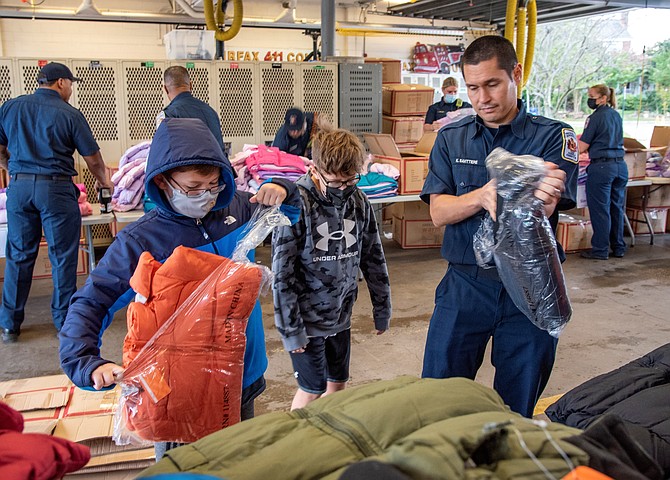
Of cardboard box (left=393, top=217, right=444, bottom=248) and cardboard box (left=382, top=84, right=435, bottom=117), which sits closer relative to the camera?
cardboard box (left=393, top=217, right=444, bottom=248)

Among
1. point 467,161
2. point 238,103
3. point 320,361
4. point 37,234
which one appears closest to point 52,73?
point 37,234

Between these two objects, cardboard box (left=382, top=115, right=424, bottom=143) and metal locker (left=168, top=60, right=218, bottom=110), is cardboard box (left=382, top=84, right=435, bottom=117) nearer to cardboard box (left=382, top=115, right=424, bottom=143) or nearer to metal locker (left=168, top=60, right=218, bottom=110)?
cardboard box (left=382, top=115, right=424, bottom=143)

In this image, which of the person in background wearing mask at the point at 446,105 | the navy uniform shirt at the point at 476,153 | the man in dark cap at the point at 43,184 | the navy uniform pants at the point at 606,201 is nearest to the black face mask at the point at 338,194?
the navy uniform shirt at the point at 476,153

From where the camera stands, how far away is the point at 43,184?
13.6 ft

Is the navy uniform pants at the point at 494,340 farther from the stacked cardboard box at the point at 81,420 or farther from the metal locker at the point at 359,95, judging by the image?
the metal locker at the point at 359,95

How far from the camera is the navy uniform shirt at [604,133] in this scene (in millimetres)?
6113

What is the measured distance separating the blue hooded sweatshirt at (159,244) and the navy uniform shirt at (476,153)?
736mm

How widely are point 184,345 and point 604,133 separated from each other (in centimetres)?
571

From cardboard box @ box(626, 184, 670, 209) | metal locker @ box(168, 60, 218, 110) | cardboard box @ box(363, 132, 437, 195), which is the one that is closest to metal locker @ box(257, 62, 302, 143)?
metal locker @ box(168, 60, 218, 110)

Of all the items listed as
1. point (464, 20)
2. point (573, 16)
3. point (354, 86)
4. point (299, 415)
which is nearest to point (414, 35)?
point (464, 20)

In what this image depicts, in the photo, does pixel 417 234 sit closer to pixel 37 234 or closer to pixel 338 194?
→ pixel 37 234

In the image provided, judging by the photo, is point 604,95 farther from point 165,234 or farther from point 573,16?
point 573,16

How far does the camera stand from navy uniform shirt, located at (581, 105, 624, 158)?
20.1 ft

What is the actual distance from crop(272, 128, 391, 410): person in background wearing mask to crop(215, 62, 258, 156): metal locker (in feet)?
12.5
